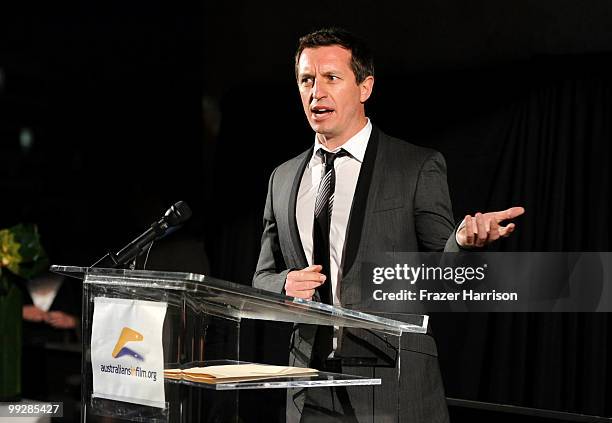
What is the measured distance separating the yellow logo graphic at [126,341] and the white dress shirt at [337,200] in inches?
41.9

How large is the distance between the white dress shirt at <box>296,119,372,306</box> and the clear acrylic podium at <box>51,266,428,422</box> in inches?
36.6

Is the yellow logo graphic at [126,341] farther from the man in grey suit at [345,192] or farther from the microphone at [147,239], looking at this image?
the man in grey suit at [345,192]

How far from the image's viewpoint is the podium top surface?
1.72 meters

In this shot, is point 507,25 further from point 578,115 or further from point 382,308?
point 382,308

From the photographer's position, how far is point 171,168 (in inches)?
156

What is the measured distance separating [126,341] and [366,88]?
60.4 inches

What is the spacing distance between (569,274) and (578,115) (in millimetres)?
534

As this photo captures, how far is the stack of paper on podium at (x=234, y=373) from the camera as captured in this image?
172 centimetres

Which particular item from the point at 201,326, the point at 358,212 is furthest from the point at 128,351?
the point at 358,212

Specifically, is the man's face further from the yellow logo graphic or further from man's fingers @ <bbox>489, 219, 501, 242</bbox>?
the yellow logo graphic

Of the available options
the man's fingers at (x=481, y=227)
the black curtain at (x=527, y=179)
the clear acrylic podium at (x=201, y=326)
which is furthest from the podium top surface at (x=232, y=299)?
the black curtain at (x=527, y=179)

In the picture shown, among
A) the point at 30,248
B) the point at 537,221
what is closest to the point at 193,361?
the point at 537,221

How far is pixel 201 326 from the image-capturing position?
1837 millimetres
